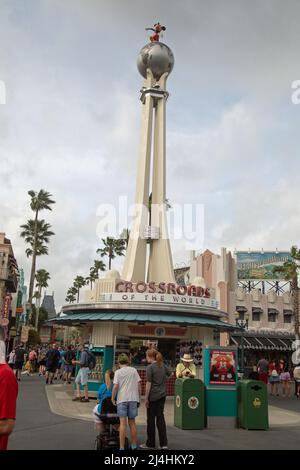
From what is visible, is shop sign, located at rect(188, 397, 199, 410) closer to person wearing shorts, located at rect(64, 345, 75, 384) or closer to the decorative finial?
person wearing shorts, located at rect(64, 345, 75, 384)

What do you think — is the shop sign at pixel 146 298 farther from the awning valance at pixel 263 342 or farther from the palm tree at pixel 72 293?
the palm tree at pixel 72 293

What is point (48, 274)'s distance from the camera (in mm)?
80438

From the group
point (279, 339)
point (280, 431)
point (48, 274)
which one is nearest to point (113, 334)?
point (280, 431)

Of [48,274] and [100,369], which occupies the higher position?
[48,274]

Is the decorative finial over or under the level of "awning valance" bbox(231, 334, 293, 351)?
over

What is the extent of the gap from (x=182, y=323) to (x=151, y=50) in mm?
17306

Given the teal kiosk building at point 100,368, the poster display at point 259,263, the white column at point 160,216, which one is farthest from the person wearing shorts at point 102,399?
the poster display at point 259,263

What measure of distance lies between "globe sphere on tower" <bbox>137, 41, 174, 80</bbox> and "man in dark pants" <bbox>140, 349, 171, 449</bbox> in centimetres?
2216

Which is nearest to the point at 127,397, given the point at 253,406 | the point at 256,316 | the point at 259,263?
the point at 253,406

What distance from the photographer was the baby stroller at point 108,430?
23.9 feet

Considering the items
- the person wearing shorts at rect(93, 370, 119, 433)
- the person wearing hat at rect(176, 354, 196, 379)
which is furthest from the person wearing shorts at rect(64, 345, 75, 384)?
the person wearing shorts at rect(93, 370, 119, 433)

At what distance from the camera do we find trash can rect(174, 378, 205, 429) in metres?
10.1

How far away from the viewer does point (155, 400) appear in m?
8.07
